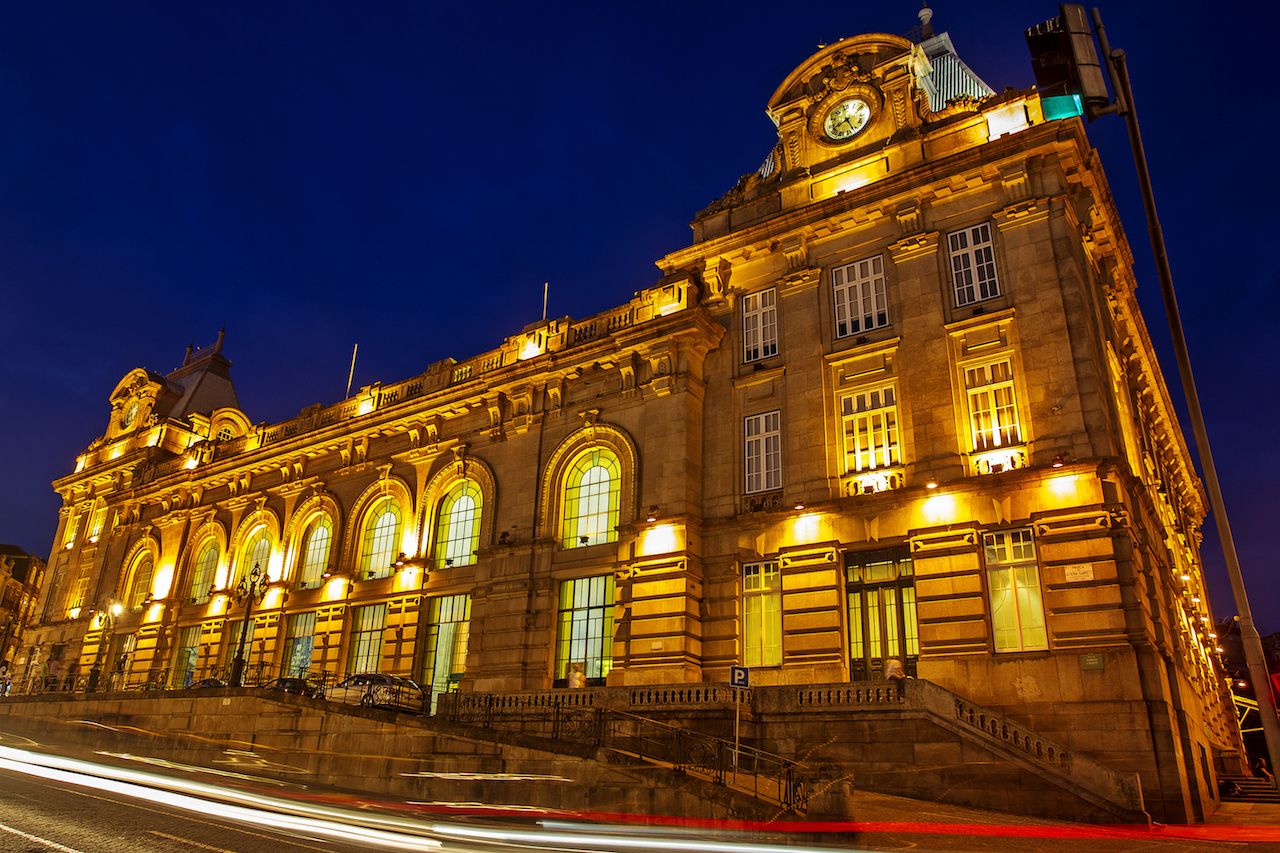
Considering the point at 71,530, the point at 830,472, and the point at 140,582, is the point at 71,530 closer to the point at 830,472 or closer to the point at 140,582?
the point at 140,582

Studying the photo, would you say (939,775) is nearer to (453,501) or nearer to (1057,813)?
(1057,813)

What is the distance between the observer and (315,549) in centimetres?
4200

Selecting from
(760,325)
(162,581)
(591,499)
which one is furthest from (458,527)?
(162,581)

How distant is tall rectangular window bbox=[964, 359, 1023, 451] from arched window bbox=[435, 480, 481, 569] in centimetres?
1997

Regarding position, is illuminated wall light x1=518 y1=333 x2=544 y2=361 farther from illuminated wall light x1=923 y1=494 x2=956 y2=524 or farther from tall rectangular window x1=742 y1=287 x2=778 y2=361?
illuminated wall light x1=923 y1=494 x2=956 y2=524

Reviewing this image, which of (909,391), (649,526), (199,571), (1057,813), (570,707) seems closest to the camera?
(1057,813)

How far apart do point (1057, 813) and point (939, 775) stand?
7.73 feet

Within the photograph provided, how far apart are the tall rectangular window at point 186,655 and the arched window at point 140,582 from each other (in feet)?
17.1

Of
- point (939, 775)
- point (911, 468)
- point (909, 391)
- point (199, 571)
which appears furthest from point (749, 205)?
point (199, 571)

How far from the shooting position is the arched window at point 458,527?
35.8 m

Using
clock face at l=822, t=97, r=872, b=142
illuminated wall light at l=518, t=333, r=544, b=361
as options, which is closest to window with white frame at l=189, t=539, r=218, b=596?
illuminated wall light at l=518, t=333, r=544, b=361

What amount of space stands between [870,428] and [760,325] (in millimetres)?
6474

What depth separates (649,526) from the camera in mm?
29719

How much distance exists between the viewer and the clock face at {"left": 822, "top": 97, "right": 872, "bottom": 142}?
1254 inches
